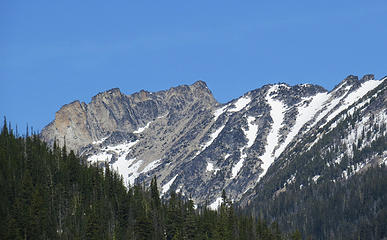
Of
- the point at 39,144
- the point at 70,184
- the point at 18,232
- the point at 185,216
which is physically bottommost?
the point at 18,232

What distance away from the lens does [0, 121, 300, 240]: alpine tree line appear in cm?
12862

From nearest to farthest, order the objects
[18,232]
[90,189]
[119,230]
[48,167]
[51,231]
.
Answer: [18,232], [51,231], [119,230], [48,167], [90,189]

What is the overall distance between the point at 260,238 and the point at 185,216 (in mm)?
20037

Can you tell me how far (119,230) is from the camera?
148875 millimetres

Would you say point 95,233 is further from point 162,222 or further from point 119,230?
point 162,222

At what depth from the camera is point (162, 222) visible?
15750 cm

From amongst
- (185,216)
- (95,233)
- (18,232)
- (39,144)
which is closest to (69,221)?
(95,233)

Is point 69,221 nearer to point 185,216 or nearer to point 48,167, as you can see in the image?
point 48,167

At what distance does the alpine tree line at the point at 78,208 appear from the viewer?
422 feet

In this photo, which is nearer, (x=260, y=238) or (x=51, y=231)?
(x=51, y=231)

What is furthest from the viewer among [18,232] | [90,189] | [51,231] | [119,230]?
[90,189]

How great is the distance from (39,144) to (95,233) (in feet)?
182

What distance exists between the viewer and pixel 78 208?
151m

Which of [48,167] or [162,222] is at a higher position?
[48,167]
